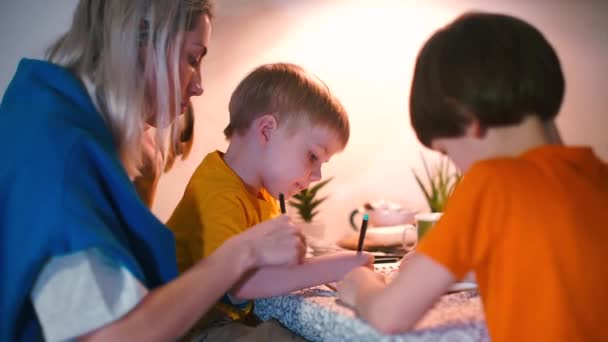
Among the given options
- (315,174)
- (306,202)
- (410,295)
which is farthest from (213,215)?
(306,202)

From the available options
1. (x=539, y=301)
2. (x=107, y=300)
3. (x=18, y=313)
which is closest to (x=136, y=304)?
(x=107, y=300)

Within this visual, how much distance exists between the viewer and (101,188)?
26.6 inches

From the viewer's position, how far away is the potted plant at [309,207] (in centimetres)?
164

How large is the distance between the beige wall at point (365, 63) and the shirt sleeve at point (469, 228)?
1.16m

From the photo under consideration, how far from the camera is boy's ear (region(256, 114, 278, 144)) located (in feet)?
3.46

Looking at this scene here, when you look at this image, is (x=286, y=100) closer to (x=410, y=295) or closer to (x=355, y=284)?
(x=355, y=284)

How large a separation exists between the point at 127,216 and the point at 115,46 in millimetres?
253

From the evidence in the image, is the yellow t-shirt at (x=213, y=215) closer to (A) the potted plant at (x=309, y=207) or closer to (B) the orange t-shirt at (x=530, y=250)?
(B) the orange t-shirt at (x=530, y=250)

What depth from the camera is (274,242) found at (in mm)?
792

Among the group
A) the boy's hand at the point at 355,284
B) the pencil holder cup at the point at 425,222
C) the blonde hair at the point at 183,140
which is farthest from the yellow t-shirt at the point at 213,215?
the pencil holder cup at the point at 425,222

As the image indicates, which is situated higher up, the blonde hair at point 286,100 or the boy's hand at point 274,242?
the blonde hair at point 286,100

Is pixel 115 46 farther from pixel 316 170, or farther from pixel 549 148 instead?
pixel 549 148

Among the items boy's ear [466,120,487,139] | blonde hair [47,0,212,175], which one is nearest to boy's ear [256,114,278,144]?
blonde hair [47,0,212,175]

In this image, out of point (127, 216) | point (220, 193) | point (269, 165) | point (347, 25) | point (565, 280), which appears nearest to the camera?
point (565, 280)
